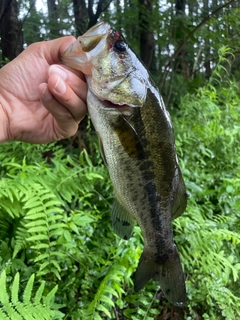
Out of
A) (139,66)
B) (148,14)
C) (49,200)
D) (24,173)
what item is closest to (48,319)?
(49,200)

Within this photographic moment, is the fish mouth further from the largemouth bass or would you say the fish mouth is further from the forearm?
the forearm

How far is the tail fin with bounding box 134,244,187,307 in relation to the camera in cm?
178

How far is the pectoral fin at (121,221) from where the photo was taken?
Answer: 1.63 meters

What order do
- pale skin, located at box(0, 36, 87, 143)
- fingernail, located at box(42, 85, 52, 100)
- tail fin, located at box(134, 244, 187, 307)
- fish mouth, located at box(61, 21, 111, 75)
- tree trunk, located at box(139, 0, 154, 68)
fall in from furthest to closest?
tree trunk, located at box(139, 0, 154, 68), tail fin, located at box(134, 244, 187, 307), pale skin, located at box(0, 36, 87, 143), fingernail, located at box(42, 85, 52, 100), fish mouth, located at box(61, 21, 111, 75)

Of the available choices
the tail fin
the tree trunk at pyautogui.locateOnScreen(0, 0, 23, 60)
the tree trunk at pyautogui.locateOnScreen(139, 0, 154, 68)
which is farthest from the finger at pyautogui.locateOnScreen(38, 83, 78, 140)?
the tree trunk at pyautogui.locateOnScreen(139, 0, 154, 68)

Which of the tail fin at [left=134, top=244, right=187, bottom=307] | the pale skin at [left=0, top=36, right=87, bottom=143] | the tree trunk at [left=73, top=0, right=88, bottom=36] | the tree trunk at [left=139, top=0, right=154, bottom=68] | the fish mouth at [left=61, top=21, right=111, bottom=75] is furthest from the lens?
the tree trunk at [left=73, top=0, right=88, bottom=36]

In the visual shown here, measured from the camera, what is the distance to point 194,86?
600cm

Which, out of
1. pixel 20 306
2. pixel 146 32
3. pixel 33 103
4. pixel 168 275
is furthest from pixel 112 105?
pixel 146 32

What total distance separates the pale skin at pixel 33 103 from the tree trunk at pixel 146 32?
3.54 metres

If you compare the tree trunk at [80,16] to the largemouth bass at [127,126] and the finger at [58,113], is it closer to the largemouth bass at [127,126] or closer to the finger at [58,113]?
the finger at [58,113]

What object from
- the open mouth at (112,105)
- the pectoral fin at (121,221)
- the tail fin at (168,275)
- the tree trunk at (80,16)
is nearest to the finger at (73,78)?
the open mouth at (112,105)

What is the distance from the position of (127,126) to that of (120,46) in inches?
12.0

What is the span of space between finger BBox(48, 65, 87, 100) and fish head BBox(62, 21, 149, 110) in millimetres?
38

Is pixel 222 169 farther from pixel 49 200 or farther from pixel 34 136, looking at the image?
pixel 34 136
